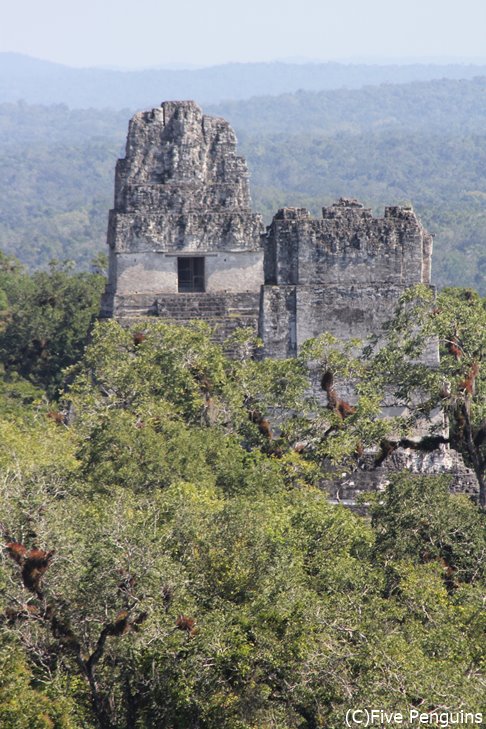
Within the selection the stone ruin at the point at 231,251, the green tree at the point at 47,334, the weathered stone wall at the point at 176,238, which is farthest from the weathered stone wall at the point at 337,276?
the green tree at the point at 47,334

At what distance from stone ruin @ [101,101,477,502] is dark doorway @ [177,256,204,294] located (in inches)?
0.8

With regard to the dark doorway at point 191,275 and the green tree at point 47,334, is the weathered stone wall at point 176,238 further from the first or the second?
the green tree at point 47,334

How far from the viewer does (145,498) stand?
19.3m

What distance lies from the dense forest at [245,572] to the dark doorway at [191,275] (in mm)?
9878

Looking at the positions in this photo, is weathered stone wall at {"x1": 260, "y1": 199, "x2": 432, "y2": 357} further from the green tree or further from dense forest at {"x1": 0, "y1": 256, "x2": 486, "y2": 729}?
the green tree

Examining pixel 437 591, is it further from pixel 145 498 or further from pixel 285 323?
pixel 285 323

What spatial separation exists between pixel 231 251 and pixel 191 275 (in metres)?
1.01

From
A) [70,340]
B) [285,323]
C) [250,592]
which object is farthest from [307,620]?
[70,340]

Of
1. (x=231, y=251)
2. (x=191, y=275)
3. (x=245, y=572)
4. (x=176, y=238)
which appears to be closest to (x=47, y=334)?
(x=191, y=275)

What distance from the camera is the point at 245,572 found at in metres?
17.5

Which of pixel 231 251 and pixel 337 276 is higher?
pixel 337 276

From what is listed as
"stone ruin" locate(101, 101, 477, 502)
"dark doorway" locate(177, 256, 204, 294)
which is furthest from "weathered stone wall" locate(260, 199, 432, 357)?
"dark doorway" locate(177, 256, 204, 294)

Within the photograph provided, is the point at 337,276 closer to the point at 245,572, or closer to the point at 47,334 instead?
the point at 245,572

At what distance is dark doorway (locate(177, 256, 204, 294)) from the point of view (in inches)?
1337
